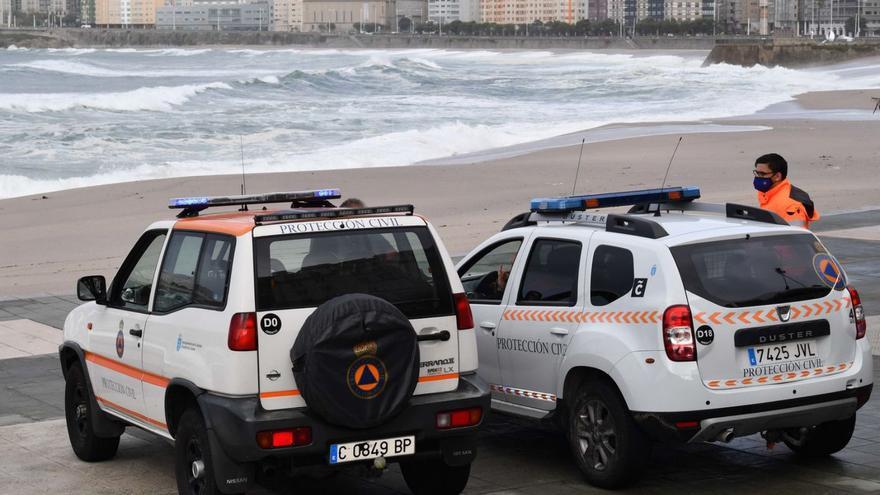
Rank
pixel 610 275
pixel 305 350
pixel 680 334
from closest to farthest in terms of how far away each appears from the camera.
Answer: pixel 305 350 < pixel 680 334 < pixel 610 275

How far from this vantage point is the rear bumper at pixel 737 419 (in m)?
6.85

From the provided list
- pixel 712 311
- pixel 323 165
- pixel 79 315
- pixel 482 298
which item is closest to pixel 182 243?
pixel 79 315

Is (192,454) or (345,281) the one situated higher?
(345,281)

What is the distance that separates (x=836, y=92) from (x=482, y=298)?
56898 mm

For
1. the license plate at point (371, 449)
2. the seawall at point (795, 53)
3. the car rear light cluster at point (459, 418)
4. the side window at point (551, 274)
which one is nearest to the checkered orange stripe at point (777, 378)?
the side window at point (551, 274)

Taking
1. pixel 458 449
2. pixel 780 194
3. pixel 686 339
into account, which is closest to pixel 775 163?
pixel 780 194

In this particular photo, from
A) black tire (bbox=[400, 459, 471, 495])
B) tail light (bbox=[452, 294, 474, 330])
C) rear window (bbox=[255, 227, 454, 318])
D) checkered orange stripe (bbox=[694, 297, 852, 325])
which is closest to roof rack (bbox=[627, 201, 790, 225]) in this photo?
checkered orange stripe (bbox=[694, 297, 852, 325])

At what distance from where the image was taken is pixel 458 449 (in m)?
6.80

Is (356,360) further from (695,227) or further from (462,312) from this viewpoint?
(695,227)

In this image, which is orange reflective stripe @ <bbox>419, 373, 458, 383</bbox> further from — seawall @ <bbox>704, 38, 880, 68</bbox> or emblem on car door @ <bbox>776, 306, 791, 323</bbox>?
seawall @ <bbox>704, 38, 880, 68</bbox>

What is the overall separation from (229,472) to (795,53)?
367 ft

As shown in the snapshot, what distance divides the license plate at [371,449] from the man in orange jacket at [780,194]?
159 inches

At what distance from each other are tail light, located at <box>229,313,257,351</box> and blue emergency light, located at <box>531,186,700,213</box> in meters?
2.40

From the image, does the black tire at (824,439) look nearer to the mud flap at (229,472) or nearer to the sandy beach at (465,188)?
the mud flap at (229,472)
